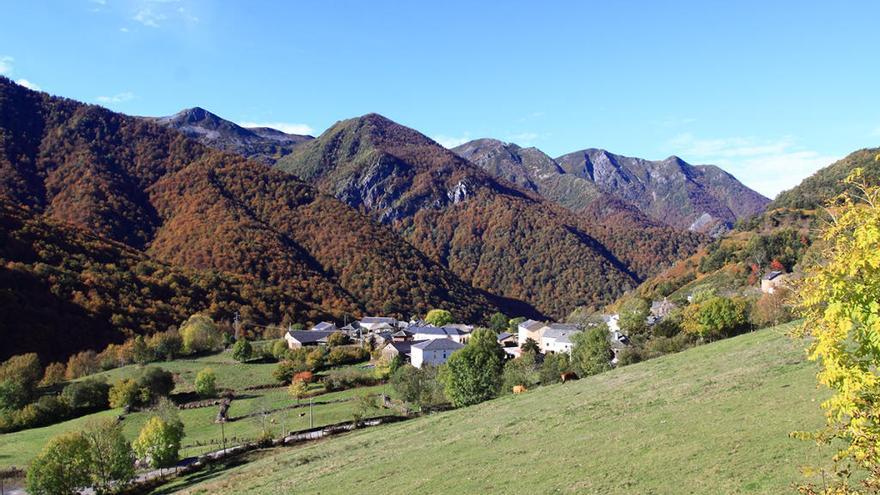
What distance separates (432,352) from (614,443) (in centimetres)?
6089

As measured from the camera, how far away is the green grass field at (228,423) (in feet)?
162

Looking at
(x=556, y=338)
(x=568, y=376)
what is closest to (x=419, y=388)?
(x=568, y=376)

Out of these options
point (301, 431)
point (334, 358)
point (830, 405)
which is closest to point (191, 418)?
point (301, 431)

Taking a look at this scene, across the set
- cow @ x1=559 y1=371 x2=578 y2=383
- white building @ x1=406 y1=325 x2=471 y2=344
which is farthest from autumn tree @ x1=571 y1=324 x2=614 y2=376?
white building @ x1=406 y1=325 x2=471 y2=344

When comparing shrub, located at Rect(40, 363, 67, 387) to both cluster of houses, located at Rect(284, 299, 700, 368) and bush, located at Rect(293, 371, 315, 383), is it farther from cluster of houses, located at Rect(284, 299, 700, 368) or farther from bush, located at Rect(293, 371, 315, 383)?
bush, located at Rect(293, 371, 315, 383)

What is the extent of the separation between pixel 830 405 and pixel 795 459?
9177 millimetres

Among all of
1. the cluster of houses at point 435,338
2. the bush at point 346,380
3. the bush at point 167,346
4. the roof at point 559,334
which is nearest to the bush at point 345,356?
the cluster of houses at point 435,338

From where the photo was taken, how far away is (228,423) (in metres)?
54.2

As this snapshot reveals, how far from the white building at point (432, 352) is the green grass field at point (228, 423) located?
12.6m

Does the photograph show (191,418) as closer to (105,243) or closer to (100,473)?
(100,473)

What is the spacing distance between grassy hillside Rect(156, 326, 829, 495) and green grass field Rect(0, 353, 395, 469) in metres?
12.5

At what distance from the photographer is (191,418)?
57.1 meters

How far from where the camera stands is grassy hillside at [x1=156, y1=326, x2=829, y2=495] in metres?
16.2

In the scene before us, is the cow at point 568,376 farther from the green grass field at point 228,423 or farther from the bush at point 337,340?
the bush at point 337,340
